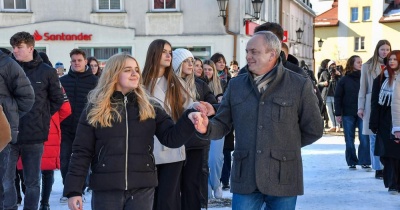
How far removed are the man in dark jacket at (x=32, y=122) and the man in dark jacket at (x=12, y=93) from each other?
60 cm

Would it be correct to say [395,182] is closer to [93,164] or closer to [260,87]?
[260,87]

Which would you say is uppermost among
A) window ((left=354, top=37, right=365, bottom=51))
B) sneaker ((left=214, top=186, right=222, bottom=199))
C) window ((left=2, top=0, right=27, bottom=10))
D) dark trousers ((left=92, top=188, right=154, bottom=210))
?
window ((left=2, top=0, right=27, bottom=10))

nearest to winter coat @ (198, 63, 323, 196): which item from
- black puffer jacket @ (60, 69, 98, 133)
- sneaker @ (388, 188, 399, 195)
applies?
black puffer jacket @ (60, 69, 98, 133)

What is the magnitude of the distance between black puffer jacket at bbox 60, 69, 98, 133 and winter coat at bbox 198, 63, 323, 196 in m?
4.04

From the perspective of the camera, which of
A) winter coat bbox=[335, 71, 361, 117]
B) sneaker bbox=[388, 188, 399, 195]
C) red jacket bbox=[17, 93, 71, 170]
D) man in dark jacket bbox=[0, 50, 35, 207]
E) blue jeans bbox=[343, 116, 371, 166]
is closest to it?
man in dark jacket bbox=[0, 50, 35, 207]

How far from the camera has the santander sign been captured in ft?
80.6

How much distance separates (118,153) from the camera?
14.3 feet

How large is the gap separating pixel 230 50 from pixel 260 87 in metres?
20.2

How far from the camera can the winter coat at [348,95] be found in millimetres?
10766

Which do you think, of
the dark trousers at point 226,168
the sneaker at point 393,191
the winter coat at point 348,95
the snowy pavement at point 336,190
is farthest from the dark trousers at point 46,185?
the winter coat at point 348,95

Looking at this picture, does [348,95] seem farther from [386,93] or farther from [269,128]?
[269,128]

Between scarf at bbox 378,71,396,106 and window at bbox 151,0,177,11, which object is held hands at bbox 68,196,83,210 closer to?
scarf at bbox 378,71,396,106

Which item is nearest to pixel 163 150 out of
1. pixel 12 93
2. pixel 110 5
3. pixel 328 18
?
pixel 12 93

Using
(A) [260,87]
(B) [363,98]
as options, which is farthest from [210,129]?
(B) [363,98]
